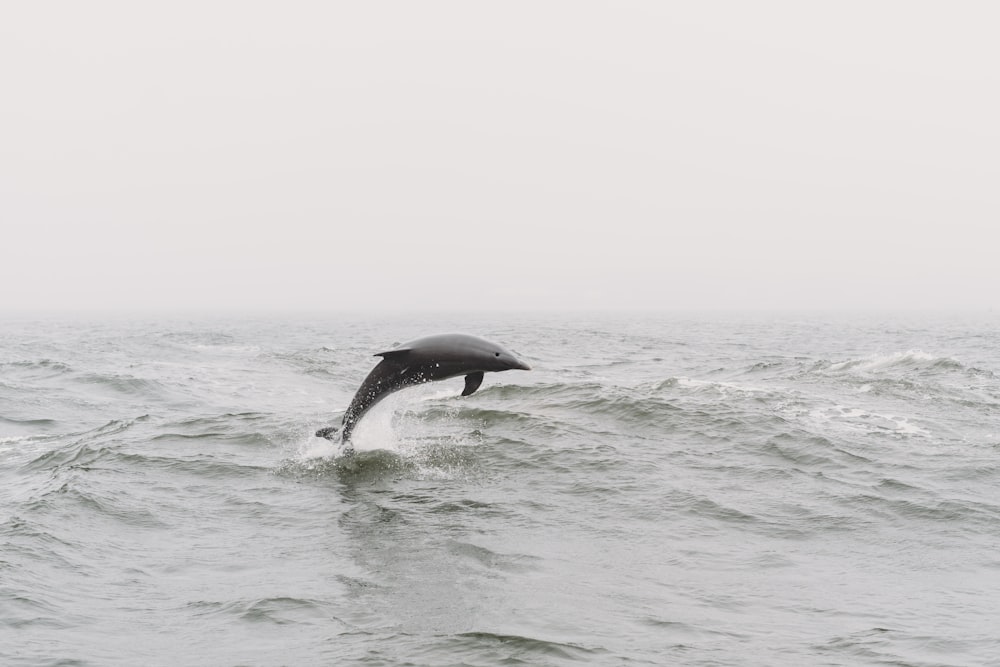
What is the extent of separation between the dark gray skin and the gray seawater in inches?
53.4

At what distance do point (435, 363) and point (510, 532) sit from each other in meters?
2.85

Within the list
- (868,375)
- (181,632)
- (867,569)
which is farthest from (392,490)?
(868,375)

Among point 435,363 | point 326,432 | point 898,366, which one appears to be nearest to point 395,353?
point 435,363

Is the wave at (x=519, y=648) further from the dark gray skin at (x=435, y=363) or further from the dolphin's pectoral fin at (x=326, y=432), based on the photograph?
the dolphin's pectoral fin at (x=326, y=432)

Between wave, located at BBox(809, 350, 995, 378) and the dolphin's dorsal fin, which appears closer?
the dolphin's dorsal fin

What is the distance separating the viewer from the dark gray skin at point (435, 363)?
1077 cm

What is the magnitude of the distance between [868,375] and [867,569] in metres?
17.3

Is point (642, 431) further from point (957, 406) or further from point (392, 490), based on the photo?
point (957, 406)

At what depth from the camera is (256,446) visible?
45.4ft

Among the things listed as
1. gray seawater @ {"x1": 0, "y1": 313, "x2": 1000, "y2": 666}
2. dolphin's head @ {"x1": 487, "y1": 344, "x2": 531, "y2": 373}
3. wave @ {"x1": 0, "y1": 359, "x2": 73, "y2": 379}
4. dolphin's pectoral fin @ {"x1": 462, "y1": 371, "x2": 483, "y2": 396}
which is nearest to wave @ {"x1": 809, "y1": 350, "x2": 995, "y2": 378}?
gray seawater @ {"x1": 0, "y1": 313, "x2": 1000, "y2": 666}

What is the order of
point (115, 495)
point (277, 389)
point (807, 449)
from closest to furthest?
point (115, 495) < point (807, 449) < point (277, 389)

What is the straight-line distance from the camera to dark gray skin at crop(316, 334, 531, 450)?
10773mm

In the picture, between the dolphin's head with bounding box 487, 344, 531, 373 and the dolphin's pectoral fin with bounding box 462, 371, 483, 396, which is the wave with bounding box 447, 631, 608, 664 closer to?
the dolphin's head with bounding box 487, 344, 531, 373

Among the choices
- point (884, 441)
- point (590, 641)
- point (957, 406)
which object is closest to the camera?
point (590, 641)
